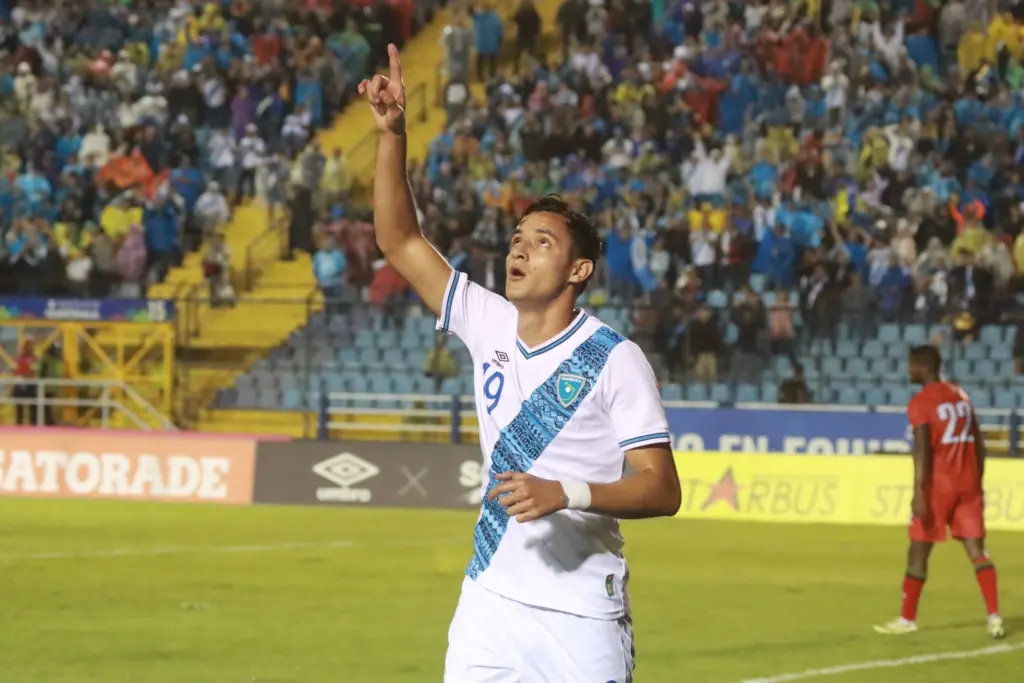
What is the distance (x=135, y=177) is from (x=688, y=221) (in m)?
9.51

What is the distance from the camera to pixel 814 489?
69.0 ft

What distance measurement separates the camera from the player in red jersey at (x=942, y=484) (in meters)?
12.1

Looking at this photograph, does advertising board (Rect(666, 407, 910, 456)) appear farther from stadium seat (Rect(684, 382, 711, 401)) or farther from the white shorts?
the white shorts

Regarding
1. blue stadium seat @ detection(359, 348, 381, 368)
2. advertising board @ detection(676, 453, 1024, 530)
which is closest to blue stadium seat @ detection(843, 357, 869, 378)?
advertising board @ detection(676, 453, 1024, 530)

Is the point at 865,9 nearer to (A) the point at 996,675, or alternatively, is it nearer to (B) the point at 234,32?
(B) the point at 234,32

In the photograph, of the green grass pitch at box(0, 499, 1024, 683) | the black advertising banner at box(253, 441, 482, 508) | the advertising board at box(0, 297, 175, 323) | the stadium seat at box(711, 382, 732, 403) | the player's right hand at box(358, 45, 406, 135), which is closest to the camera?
the player's right hand at box(358, 45, 406, 135)

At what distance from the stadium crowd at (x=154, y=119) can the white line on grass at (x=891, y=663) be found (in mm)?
16273

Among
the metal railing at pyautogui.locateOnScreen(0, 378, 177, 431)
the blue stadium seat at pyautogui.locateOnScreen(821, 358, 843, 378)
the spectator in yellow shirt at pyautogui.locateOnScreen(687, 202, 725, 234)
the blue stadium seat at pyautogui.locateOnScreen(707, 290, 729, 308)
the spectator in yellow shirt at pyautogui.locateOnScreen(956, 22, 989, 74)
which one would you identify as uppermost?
the spectator in yellow shirt at pyautogui.locateOnScreen(956, 22, 989, 74)

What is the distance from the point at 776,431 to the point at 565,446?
690 inches

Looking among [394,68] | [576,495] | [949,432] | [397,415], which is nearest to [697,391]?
[397,415]

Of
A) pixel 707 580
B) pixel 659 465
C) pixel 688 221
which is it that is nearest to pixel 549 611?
pixel 659 465

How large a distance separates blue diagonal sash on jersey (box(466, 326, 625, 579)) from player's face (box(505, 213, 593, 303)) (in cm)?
19

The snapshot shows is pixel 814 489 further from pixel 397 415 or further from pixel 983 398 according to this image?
pixel 397 415

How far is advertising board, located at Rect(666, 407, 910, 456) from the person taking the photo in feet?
73.2
